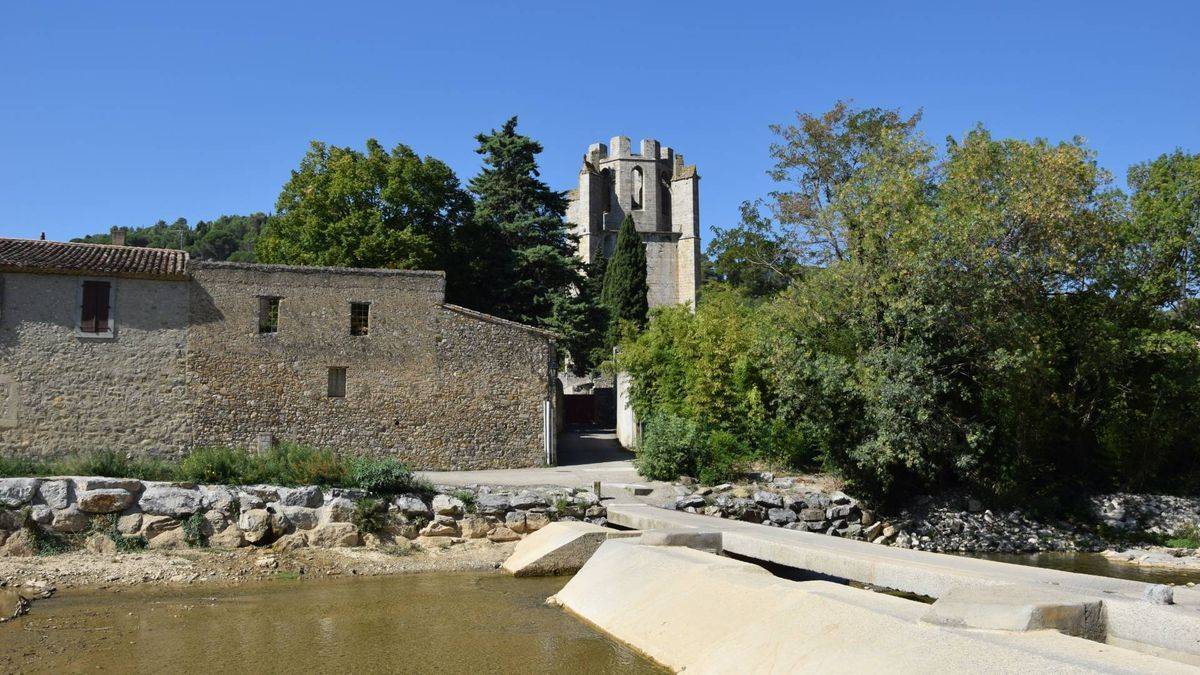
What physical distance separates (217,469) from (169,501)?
1446 millimetres

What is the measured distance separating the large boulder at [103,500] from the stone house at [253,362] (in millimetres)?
7462

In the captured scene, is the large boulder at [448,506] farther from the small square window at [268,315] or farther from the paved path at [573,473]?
the small square window at [268,315]

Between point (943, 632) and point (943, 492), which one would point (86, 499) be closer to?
point (943, 632)

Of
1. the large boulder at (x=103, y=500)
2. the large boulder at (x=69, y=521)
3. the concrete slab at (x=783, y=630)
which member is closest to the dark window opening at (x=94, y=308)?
the large boulder at (x=103, y=500)

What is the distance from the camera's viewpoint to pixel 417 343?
2272 cm

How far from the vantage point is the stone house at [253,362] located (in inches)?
814

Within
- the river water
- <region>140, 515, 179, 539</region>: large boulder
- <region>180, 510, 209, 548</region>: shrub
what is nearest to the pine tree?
<region>180, 510, 209, 548</region>: shrub

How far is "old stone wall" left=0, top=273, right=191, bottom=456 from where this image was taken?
20484mm

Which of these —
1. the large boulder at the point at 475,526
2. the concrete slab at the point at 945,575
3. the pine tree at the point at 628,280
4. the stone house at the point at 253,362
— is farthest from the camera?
the pine tree at the point at 628,280

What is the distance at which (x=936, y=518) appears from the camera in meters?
19.5

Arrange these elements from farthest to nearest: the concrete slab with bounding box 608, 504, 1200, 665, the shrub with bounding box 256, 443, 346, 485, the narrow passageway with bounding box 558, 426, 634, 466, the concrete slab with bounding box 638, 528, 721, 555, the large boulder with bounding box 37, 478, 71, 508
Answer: the narrow passageway with bounding box 558, 426, 634, 466, the shrub with bounding box 256, 443, 346, 485, the large boulder with bounding box 37, 478, 71, 508, the concrete slab with bounding box 638, 528, 721, 555, the concrete slab with bounding box 608, 504, 1200, 665

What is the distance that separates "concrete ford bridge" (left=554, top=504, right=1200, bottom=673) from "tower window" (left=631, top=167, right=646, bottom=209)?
64255 millimetres

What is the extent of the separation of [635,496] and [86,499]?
10.2 metres

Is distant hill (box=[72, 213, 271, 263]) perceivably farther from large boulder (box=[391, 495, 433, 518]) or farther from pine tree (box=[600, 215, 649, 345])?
large boulder (box=[391, 495, 433, 518])
